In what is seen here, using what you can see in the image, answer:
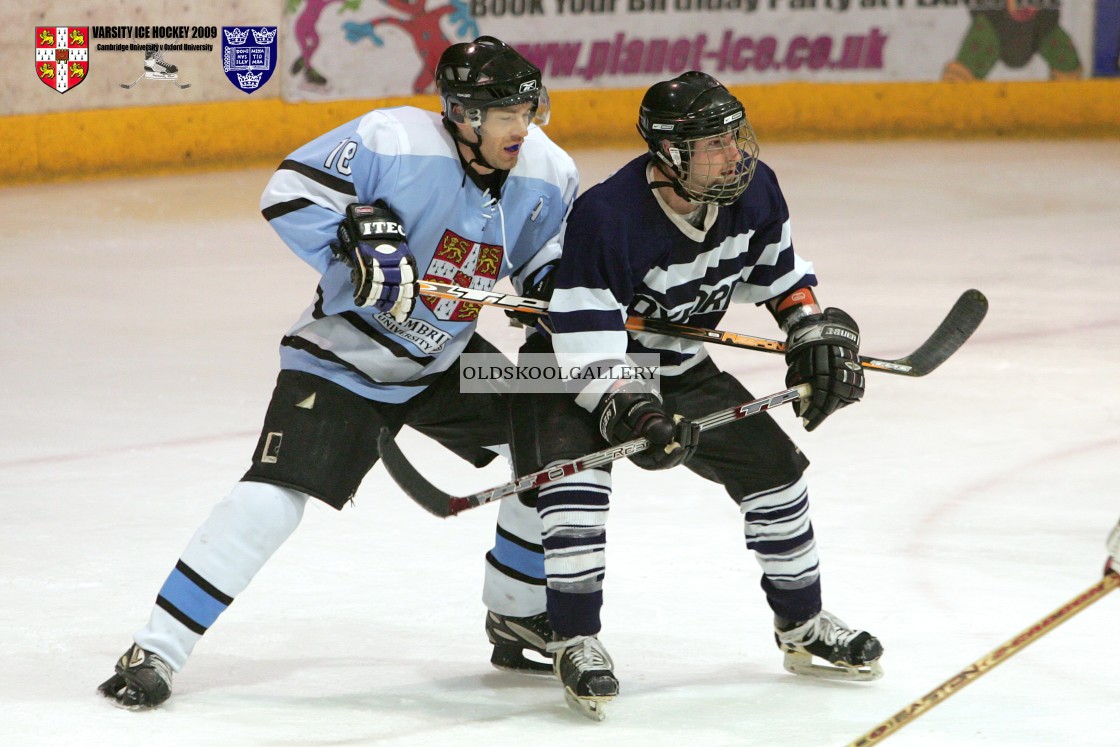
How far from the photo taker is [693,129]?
2.56 meters

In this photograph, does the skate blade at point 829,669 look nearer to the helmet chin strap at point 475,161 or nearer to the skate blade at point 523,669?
the skate blade at point 523,669

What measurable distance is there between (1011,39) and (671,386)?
6885 mm

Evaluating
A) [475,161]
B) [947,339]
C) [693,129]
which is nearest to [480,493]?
[475,161]

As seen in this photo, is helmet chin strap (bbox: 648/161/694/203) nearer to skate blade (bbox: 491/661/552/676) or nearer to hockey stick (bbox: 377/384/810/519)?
hockey stick (bbox: 377/384/810/519)

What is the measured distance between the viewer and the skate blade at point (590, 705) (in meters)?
2.55

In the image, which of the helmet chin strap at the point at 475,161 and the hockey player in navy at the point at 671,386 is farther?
the helmet chin strap at the point at 475,161

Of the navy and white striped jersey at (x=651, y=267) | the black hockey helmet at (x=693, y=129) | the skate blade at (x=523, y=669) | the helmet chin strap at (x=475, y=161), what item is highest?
the black hockey helmet at (x=693, y=129)

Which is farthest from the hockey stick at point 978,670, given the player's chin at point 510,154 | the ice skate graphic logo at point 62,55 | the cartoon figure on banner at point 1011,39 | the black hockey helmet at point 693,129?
the cartoon figure on banner at point 1011,39

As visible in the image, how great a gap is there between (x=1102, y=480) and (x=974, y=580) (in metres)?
0.78

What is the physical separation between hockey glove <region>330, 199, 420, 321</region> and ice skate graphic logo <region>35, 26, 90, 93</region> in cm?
513

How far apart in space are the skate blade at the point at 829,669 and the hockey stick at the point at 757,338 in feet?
1.63

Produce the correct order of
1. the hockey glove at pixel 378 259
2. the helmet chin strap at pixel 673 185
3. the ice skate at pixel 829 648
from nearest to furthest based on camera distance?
1. the hockey glove at pixel 378 259
2. the helmet chin strap at pixel 673 185
3. the ice skate at pixel 829 648

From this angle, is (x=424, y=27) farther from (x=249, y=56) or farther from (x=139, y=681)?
(x=139, y=681)

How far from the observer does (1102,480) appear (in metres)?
3.84
